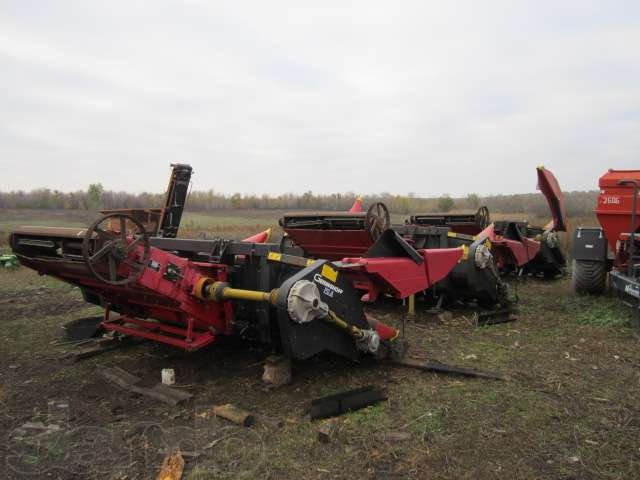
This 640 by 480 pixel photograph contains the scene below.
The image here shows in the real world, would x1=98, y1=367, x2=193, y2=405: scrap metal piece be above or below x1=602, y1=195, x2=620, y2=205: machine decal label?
below

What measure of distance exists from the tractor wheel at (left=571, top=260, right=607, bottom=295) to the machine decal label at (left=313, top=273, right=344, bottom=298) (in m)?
5.77

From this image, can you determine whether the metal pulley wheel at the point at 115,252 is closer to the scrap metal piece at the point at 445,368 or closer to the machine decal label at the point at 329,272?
the machine decal label at the point at 329,272

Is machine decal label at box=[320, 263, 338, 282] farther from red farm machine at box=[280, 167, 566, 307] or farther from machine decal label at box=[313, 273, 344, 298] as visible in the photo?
red farm machine at box=[280, 167, 566, 307]

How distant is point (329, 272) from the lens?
385 cm

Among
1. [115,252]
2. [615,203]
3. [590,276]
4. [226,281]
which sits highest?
[615,203]

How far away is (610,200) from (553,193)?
8.75ft

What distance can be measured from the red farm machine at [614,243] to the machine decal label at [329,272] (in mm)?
3747

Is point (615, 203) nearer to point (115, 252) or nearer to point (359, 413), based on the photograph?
point (359, 413)

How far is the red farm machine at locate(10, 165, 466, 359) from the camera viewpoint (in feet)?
11.6

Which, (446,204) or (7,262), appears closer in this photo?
(7,262)

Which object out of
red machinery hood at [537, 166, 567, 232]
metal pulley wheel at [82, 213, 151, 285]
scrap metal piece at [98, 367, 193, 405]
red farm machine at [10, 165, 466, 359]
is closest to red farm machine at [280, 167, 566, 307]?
red machinery hood at [537, 166, 567, 232]

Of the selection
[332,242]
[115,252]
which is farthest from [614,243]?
[115,252]

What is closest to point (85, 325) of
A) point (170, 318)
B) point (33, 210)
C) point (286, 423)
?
point (170, 318)

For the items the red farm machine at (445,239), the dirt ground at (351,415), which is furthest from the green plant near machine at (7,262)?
the red farm machine at (445,239)
